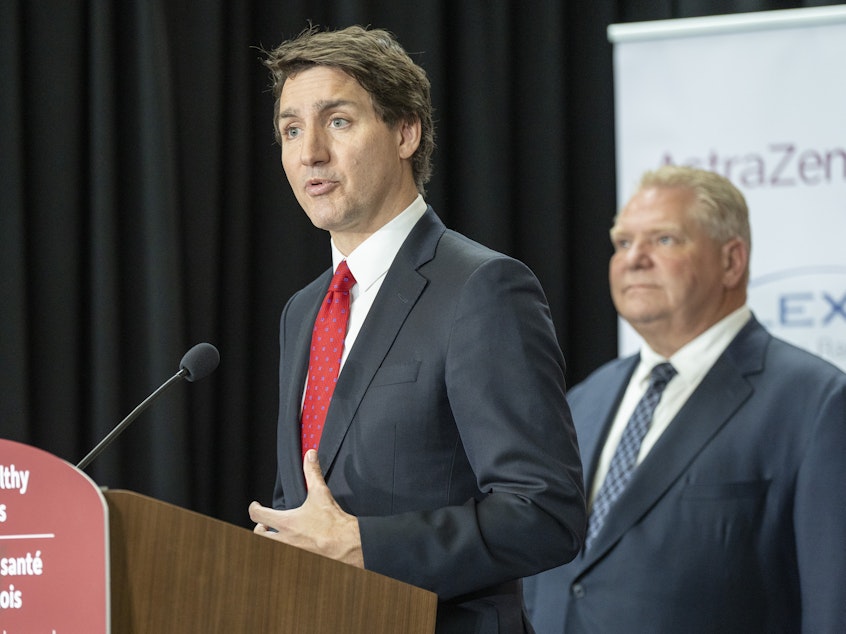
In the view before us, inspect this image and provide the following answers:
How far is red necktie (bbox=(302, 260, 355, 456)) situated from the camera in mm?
1697

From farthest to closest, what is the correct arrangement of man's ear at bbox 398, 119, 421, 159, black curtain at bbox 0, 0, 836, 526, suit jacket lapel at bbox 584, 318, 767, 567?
1. black curtain at bbox 0, 0, 836, 526
2. suit jacket lapel at bbox 584, 318, 767, 567
3. man's ear at bbox 398, 119, 421, 159

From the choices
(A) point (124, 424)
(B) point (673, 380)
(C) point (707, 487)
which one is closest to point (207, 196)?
(B) point (673, 380)

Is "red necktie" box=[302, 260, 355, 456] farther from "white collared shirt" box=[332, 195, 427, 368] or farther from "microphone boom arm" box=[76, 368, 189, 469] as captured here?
"microphone boom arm" box=[76, 368, 189, 469]

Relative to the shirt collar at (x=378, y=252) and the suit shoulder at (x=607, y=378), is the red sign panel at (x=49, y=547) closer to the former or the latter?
the shirt collar at (x=378, y=252)

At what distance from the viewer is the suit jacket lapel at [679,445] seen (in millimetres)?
2621

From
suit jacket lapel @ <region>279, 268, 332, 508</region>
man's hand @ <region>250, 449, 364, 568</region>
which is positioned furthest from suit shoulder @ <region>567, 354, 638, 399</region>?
man's hand @ <region>250, 449, 364, 568</region>

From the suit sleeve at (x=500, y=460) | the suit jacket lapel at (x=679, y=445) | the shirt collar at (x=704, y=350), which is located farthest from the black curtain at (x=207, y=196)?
the suit sleeve at (x=500, y=460)

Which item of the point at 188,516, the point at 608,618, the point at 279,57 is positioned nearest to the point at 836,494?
the point at 608,618

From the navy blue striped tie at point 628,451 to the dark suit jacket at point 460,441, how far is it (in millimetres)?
1114

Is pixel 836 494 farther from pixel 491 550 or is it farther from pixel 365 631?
pixel 365 631

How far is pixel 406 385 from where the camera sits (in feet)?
5.16

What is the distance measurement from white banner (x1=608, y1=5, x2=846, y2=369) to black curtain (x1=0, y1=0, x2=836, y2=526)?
20.2 inches

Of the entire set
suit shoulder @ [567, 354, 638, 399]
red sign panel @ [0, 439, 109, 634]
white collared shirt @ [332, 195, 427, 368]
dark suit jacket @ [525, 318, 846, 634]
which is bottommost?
dark suit jacket @ [525, 318, 846, 634]

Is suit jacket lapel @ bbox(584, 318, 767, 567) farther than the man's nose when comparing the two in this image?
Yes
